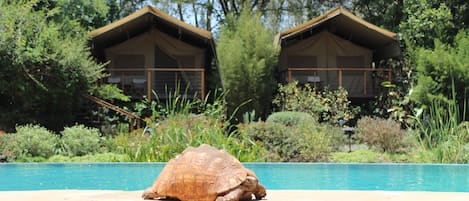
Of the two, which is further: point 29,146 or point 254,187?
point 29,146

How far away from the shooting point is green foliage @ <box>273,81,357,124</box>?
16781mm

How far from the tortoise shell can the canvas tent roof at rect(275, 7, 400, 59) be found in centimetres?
1439

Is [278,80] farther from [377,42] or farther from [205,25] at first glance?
[205,25]

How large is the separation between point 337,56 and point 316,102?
4.53 meters

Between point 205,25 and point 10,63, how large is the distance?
15675mm

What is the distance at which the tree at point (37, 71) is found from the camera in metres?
15.1

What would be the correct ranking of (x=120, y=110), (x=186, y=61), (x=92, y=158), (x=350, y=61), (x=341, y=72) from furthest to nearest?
(x=350, y=61) → (x=186, y=61) → (x=341, y=72) → (x=120, y=110) → (x=92, y=158)

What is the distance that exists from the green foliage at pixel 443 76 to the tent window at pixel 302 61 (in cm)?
533

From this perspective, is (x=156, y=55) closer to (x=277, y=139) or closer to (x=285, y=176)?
(x=277, y=139)

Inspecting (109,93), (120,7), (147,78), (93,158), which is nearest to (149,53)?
(147,78)

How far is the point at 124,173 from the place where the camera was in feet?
29.5

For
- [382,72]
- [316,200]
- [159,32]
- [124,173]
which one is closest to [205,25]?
[159,32]

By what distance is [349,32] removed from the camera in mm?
20344

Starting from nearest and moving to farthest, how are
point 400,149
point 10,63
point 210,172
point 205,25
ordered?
1. point 210,172
2. point 400,149
3. point 10,63
4. point 205,25
